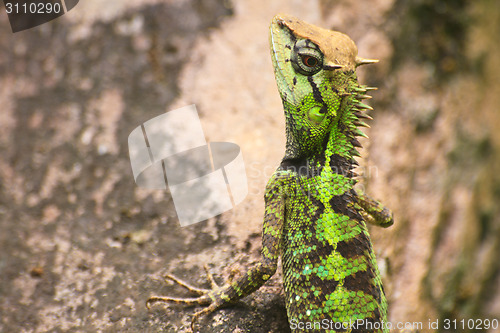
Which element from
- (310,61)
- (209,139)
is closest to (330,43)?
(310,61)

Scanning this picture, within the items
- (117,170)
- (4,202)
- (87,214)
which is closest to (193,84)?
(117,170)

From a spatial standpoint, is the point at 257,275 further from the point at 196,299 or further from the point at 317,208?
the point at 317,208

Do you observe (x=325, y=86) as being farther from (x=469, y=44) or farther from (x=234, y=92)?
(x=469, y=44)

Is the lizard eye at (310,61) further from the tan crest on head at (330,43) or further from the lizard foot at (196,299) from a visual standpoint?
the lizard foot at (196,299)

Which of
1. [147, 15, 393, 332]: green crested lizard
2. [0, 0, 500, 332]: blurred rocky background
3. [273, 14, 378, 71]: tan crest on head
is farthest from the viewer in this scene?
[0, 0, 500, 332]: blurred rocky background

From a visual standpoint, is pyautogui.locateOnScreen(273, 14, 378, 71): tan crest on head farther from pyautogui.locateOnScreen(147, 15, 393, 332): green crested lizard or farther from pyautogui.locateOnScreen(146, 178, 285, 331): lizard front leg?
pyautogui.locateOnScreen(146, 178, 285, 331): lizard front leg

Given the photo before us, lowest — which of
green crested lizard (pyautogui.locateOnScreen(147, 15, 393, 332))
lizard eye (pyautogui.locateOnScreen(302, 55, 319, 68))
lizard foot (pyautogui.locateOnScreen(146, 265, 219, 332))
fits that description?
lizard foot (pyautogui.locateOnScreen(146, 265, 219, 332))

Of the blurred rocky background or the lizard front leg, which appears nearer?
the lizard front leg

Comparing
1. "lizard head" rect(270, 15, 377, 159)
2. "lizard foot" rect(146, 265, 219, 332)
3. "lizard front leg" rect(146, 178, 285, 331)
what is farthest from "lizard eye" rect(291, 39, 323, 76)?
"lizard foot" rect(146, 265, 219, 332)

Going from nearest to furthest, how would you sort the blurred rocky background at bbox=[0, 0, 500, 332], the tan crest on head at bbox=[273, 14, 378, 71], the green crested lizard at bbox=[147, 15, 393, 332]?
1. the green crested lizard at bbox=[147, 15, 393, 332]
2. the tan crest on head at bbox=[273, 14, 378, 71]
3. the blurred rocky background at bbox=[0, 0, 500, 332]
